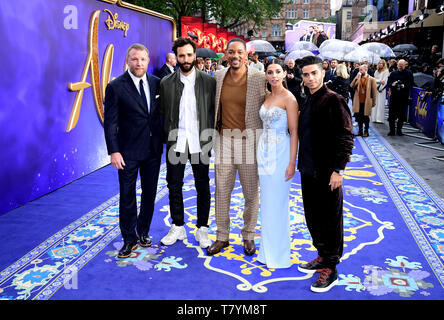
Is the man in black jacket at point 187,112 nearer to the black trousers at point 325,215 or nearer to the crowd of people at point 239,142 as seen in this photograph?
the crowd of people at point 239,142

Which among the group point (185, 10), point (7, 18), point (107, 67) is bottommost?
point (107, 67)

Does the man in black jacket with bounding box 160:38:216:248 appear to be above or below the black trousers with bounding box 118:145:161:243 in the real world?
above

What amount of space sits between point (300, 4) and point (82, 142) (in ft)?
278

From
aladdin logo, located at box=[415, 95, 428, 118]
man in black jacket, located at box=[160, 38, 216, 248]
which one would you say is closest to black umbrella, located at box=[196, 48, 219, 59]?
aladdin logo, located at box=[415, 95, 428, 118]

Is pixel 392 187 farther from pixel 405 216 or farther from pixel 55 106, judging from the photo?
pixel 55 106

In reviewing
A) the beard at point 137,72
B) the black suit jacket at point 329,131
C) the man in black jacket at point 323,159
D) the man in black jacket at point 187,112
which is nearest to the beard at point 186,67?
the man in black jacket at point 187,112

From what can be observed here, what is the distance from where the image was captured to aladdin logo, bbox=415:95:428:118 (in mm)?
9969

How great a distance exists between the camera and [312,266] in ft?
11.4

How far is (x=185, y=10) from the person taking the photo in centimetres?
1917

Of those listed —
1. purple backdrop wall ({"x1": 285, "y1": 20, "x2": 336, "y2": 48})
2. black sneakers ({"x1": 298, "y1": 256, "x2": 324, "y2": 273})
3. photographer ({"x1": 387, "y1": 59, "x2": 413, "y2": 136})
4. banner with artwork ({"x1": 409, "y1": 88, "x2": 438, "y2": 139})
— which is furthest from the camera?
purple backdrop wall ({"x1": 285, "y1": 20, "x2": 336, "y2": 48})

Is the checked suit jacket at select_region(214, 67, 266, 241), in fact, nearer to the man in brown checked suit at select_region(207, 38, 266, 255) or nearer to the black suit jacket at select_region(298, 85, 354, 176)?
the man in brown checked suit at select_region(207, 38, 266, 255)

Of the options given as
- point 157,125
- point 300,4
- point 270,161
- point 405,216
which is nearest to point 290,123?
point 270,161

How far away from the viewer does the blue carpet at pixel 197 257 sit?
3.12 metres

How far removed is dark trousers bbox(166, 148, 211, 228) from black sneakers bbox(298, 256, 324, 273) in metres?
1.07
